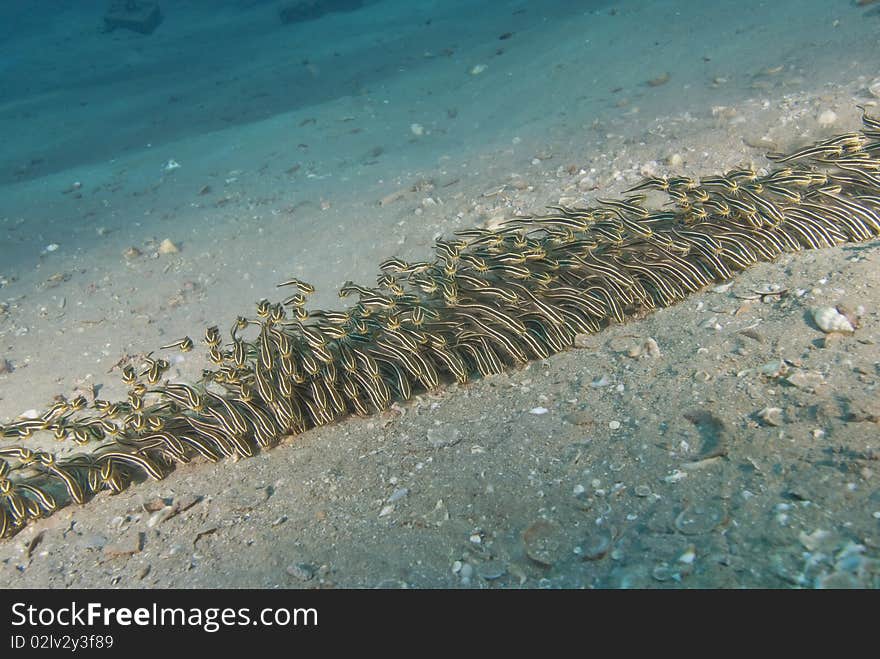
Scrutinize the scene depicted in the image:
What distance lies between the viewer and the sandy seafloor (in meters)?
2.76

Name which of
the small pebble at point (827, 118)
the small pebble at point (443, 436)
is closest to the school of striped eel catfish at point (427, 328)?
the small pebble at point (443, 436)

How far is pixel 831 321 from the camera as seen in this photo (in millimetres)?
3766

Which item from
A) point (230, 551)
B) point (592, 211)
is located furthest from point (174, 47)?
point (230, 551)

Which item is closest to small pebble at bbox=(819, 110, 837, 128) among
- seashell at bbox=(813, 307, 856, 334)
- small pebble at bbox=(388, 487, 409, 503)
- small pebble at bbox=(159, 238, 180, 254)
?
seashell at bbox=(813, 307, 856, 334)

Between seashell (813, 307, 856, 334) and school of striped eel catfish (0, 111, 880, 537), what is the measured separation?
1096mm

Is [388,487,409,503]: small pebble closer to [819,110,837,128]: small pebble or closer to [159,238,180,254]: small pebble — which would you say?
[159,238,180,254]: small pebble

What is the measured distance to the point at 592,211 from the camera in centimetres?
523

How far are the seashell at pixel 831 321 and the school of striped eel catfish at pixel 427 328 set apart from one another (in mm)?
1096

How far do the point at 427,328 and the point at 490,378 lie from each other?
0.63 m

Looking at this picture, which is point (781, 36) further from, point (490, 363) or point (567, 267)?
point (490, 363)

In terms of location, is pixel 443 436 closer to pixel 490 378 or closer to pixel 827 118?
pixel 490 378

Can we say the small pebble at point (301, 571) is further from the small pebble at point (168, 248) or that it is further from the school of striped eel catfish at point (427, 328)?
the small pebble at point (168, 248)

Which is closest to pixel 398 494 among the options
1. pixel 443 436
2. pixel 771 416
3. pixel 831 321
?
pixel 443 436
